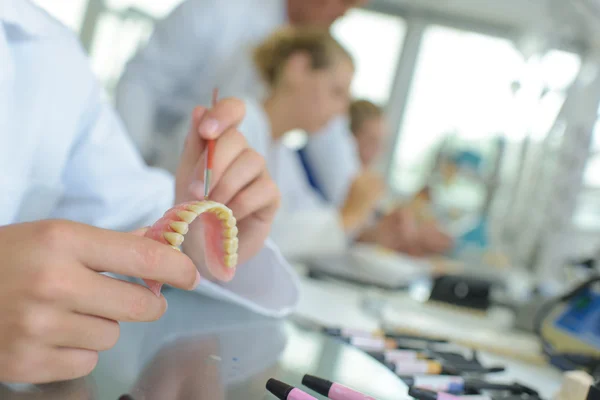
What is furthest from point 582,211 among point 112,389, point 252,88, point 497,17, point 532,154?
point 497,17

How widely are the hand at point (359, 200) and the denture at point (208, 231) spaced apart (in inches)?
46.6

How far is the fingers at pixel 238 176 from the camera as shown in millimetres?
513

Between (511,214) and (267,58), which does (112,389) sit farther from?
(511,214)

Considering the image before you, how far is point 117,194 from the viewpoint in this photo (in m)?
0.70

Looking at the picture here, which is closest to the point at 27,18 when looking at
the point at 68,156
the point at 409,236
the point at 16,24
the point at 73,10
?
the point at 16,24

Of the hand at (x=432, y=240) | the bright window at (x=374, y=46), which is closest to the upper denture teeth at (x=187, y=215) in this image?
the hand at (x=432, y=240)

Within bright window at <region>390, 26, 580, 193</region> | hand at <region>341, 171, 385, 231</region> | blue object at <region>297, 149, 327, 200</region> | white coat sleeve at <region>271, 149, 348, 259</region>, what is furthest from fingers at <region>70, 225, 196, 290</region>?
bright window at <region>390, 26, 580, 193</region>

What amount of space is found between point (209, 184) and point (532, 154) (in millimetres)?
1929

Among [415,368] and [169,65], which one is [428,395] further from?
[169,65]

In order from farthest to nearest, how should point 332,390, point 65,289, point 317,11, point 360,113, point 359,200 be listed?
point 360,113 < point 359,200 < point 317,11 < point 332,390 < point 65,289

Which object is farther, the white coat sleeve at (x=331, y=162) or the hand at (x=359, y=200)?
the white coat sleeve at (x=331, y=162)

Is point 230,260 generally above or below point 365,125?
below

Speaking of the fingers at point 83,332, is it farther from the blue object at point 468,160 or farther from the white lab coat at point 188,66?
the blue object at point 468,160

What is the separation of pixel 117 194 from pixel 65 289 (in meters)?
0.42
